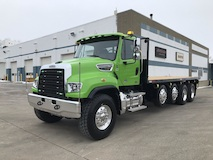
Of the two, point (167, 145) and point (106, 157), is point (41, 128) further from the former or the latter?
point (167, 145)

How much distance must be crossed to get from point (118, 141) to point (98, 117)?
29.3 inches

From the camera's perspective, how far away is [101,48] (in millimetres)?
5758

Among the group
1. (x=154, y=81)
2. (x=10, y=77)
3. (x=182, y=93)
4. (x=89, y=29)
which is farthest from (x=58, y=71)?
(x=10, y=77)

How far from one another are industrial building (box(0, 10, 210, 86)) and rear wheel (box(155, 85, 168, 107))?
10241 millimetres

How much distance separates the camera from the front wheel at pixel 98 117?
4387 millimetres

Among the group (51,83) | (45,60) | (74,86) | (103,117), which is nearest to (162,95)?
(103,117)

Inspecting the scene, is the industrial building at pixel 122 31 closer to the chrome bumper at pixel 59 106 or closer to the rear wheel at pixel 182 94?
the rear wheel at pixel 182 94

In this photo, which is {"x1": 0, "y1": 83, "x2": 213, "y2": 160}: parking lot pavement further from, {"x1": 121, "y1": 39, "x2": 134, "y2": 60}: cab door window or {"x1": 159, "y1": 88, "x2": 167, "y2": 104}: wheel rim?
{"x1": 121, "y1": 39, "x2": 134, "y2": 60}: cab door window

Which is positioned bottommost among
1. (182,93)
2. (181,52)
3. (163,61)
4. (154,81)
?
(182,93)

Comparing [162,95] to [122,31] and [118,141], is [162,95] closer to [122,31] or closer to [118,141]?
[118,141]

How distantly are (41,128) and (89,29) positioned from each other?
54.1ft

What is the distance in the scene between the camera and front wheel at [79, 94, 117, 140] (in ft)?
14.4

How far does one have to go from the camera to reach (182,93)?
9508 millimetres

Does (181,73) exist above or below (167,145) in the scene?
above
